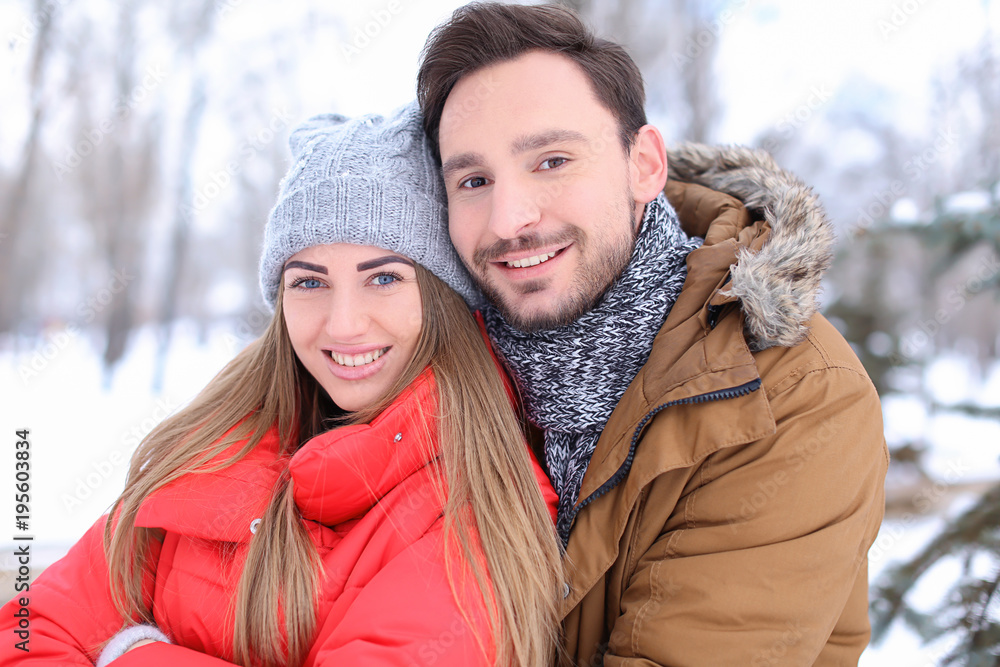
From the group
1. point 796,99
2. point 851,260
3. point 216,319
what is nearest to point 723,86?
point 796,99

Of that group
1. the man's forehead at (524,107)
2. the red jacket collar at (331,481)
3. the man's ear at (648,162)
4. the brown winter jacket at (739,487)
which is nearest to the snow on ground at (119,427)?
the red jacket collar at (331,481)

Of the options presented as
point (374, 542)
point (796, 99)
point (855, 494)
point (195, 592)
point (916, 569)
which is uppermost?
point (796, 99)

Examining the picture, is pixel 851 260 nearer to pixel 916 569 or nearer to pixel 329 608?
pixel 916 569

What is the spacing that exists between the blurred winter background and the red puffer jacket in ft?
4.62

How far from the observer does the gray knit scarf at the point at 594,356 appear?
1.78m

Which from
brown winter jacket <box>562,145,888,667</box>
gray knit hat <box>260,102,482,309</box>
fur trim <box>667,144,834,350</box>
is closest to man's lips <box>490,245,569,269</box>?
gray knit hat <box>260,102,482,309</box>

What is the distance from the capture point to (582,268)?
1.83 metres

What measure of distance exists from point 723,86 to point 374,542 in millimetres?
6104

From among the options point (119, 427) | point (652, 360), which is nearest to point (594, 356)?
point (652, 360)

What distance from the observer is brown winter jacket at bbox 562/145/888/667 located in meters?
1.43

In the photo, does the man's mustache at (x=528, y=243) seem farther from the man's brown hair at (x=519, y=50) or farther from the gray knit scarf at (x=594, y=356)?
the man's brown hair at (x=519, y=50)

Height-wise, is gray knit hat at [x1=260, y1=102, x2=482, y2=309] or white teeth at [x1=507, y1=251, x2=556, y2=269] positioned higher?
gray knit hat at [x1=260, y1=102, x2=482, y2=309]

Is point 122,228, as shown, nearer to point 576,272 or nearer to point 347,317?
point 347,317

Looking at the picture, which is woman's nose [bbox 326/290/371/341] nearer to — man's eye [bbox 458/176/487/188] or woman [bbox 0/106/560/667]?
woman [bbox 0/106/560/667]
